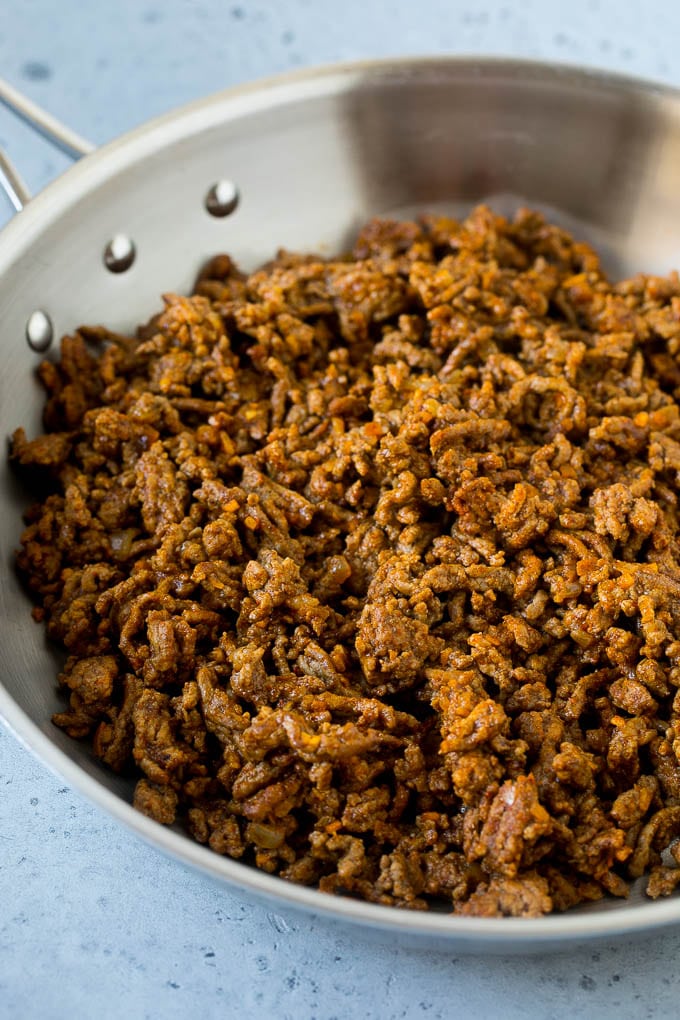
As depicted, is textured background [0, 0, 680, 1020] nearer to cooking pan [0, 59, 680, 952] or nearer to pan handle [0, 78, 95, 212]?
cooking pan [0, 59, 680, 952]

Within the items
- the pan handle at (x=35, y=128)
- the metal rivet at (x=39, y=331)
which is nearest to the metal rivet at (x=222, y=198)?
the pan handle at (x=35, y=128)

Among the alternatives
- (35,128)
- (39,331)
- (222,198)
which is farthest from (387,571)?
(35,128)

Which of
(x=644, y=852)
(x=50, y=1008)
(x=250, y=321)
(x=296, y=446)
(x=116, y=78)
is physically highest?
(x=116, y=78)

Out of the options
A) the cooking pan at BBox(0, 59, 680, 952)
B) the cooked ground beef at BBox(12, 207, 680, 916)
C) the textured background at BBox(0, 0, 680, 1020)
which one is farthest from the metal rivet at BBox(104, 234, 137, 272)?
the textured background at BBox(0, 0, 680, 1020)

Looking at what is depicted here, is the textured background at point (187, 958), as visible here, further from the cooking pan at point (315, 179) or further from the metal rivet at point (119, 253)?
the metal rivet at point (119, 253)

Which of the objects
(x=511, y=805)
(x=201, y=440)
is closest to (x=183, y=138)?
(x=201, y=440)

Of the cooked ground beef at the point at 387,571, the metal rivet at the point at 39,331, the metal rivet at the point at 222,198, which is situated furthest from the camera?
the metal rivet at the point at 222,198

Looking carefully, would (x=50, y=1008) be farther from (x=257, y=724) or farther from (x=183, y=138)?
(x=183, y=138)
